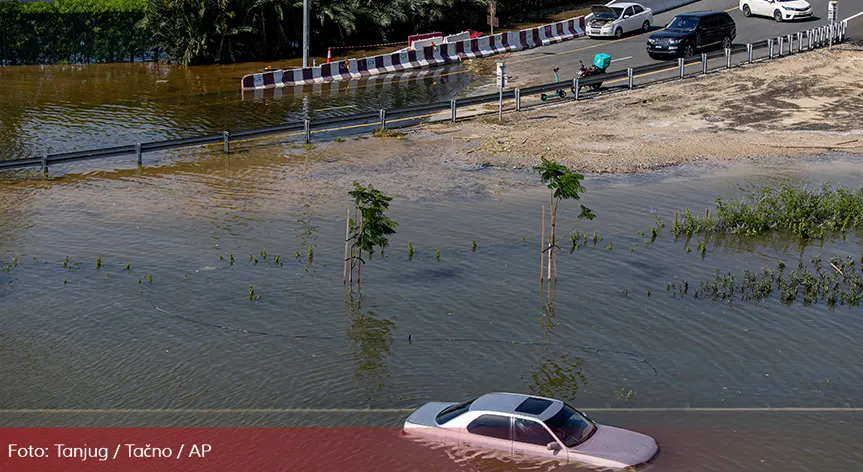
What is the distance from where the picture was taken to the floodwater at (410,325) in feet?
51.2

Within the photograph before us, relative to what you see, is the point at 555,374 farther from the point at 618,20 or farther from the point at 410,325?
the point at 618,20

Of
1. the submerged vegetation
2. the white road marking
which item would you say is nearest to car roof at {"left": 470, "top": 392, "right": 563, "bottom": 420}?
the white road marking

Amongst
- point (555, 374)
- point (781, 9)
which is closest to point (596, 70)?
point (781, 9)

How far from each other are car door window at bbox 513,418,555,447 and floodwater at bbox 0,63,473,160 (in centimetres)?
2188

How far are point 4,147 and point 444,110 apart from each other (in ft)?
48.2

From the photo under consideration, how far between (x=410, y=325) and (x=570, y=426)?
5.84 meters

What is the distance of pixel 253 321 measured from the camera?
19.1m

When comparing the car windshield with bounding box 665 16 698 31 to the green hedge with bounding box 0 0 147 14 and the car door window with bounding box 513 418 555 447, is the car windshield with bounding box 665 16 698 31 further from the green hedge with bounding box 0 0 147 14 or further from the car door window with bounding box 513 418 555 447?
the car door window with bounding box 513 418 555 447

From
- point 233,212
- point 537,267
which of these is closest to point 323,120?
point 233,212

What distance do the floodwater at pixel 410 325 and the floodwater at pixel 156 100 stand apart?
6651 mm

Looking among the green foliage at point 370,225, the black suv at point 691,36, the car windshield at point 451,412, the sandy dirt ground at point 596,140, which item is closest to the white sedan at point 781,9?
the black suv at point 691,36

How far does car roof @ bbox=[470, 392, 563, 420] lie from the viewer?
13836 mm

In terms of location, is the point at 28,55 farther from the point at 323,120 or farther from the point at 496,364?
the point at 496,364

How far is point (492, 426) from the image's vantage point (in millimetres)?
13891
